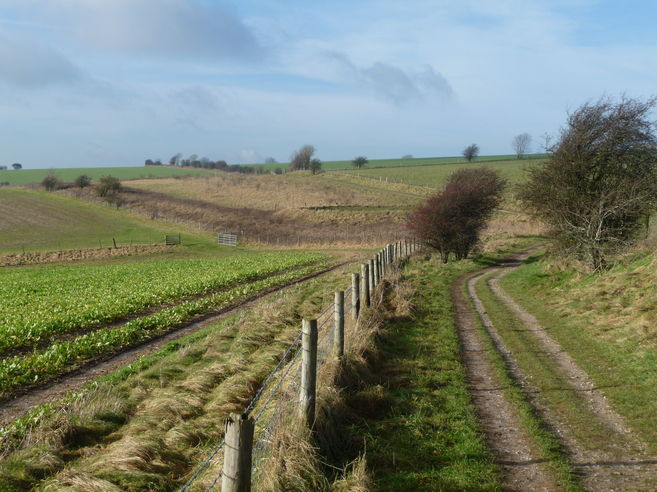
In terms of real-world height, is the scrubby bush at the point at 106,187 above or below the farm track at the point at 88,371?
above

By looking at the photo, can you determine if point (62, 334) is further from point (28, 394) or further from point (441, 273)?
point (441, 273)

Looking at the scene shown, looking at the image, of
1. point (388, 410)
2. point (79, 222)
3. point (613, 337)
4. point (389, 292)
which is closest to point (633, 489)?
point (388, 410)

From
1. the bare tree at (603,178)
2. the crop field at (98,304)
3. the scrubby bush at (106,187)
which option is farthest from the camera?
the scrubby bush at (106,187)

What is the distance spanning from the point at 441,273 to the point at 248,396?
67.9 ft

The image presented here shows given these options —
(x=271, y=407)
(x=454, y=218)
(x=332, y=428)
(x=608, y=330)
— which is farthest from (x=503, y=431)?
(x=454, y=218)

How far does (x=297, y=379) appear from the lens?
8.24m

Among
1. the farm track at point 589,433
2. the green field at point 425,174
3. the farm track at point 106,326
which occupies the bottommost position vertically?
the farm track at point 106,326

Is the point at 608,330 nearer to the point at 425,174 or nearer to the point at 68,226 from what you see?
the point at 68,226

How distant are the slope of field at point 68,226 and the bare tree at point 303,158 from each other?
76145 millimetres

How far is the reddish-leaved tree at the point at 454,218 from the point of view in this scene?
36.8 meters

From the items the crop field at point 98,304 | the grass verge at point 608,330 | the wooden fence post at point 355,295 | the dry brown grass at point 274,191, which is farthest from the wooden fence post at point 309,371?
the dry brown grass at point 274,191

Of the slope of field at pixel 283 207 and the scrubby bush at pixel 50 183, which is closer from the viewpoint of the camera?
the slope of field at pixel 283 207

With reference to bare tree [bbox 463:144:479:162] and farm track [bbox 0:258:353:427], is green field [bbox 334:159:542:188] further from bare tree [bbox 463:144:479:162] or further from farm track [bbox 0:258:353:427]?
farm track [bbox 0:258:353:427]

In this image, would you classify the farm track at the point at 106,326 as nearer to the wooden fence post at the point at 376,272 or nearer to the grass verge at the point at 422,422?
the wooden fence post at the point at 376,272
